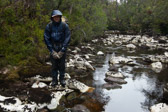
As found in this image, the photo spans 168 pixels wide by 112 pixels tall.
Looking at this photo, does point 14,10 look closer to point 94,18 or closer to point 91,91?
point 91,91

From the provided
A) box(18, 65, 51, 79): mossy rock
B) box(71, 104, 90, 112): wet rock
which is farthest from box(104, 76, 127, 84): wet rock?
box(71, 104, 90, 112): wet rock

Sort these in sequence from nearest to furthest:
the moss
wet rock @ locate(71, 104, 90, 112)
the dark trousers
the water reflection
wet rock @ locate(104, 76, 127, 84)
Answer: wet rock @ locate(71, 104, 90, 112) → the dark trousers → the water reflection → the moss → wet rock @ locate(104, 76, 127, 84)

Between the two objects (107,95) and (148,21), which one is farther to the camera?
(148,21)

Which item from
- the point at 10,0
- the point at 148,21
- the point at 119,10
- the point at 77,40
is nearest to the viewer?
the point at 10,0

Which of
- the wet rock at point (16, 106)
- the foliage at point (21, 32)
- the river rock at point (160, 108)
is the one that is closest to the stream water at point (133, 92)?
the river rock at point (160, 108)

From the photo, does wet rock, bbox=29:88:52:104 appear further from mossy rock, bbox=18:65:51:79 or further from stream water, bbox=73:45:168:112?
mossy rock, bbox=18:65:51:79

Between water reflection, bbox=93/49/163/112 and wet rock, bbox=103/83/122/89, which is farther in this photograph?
wet rock, bbox=103/83/122/89

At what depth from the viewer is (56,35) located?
4934 mm

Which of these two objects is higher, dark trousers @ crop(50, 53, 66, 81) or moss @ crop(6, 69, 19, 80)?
dark trousers @ crop(50, 53, 66, 81)

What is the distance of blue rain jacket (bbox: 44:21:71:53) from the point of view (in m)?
4.91

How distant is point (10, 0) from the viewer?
7.62 metres

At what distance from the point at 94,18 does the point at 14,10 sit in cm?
1793

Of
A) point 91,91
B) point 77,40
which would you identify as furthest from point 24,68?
point 77,40

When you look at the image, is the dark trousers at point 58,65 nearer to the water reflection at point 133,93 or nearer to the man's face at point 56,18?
the man's face at point 56,18
